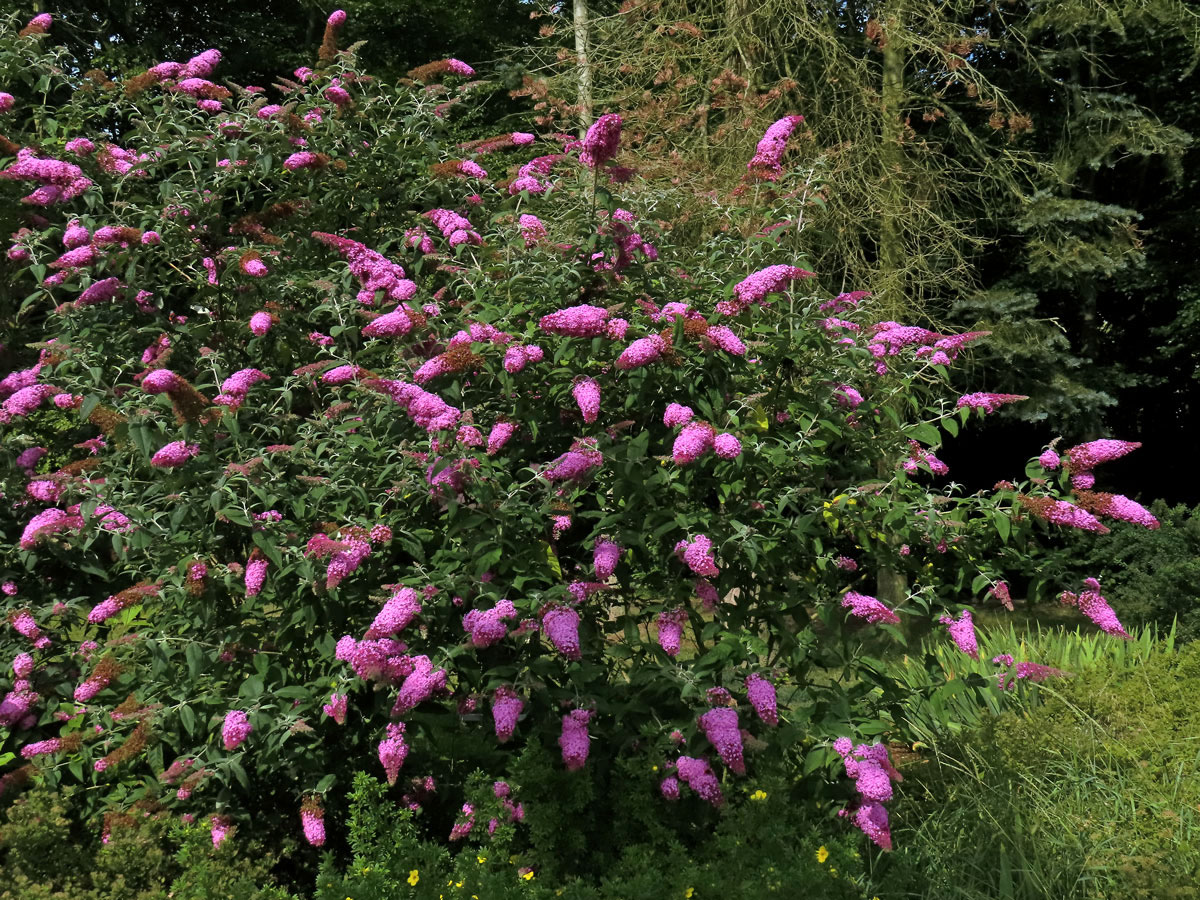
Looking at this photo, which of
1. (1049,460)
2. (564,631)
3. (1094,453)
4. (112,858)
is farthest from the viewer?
(1049,460)

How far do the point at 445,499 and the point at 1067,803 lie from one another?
2.78m

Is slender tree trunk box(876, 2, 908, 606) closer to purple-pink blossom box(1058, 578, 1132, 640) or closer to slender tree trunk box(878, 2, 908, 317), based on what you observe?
slender tree trunk box(878, 2, 908, 317)

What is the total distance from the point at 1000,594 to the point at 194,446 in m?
2.59

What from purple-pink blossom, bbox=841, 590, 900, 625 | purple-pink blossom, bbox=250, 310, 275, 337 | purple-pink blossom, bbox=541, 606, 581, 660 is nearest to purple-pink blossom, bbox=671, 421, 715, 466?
purple-pink blossom, bbox=541, 606, 581, 660

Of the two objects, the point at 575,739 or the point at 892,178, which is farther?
the point at 892,178

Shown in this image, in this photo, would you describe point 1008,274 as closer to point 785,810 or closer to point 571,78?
point 571,78

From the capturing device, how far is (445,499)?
291cm

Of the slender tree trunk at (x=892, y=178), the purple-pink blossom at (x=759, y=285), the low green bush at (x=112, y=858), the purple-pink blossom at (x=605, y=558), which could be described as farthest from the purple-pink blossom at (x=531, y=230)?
the slender tree trunk at (x=892, y=178)

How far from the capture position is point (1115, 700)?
4664 mm

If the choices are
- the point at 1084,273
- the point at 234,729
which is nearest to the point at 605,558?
the point at 234,729

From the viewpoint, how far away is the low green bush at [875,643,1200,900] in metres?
3.38

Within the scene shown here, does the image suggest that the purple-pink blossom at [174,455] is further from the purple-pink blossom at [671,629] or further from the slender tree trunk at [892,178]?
the slender tree trunk at [892,178]

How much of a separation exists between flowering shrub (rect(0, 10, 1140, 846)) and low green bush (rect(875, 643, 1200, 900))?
2.20ft

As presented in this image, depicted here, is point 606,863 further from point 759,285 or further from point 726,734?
point 759,285
